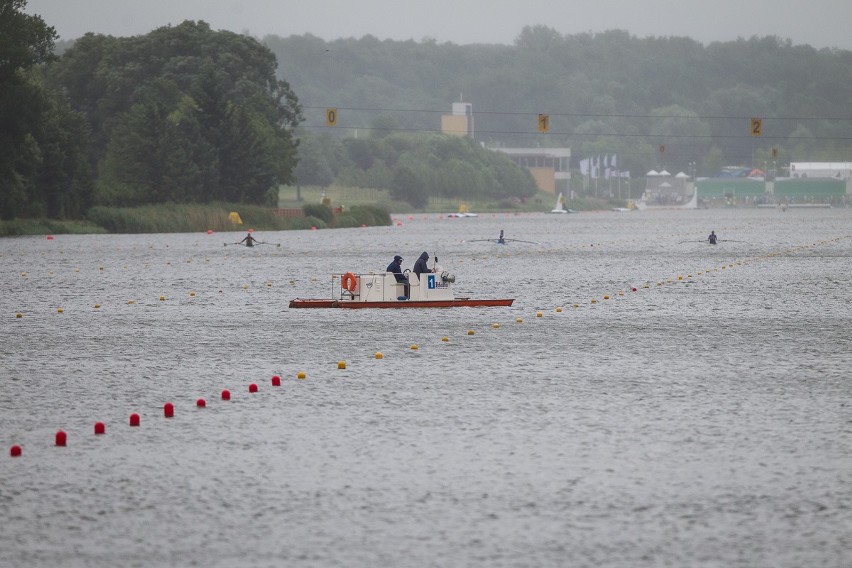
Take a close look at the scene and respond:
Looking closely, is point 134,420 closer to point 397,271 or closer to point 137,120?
point 397,271

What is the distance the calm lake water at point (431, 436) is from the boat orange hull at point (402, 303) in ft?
2.28

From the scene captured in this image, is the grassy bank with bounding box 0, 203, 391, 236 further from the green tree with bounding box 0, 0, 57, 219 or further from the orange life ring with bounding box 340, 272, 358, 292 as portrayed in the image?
the orange life ring with bounding box 340, 272, 358, 292

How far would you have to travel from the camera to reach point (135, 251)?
75000 mm

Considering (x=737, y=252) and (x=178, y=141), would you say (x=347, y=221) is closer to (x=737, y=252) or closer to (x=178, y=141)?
(x=178, y=141)

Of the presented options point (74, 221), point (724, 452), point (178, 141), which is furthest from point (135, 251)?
point (724, 452)

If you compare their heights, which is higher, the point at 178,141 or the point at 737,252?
the point at 178,141

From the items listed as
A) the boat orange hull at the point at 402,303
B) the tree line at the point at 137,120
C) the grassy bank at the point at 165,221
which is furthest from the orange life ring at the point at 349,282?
the grassy bank at the point at 165,221

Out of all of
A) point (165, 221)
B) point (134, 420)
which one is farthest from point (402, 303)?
point (165, 221)

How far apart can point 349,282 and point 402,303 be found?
4.65 ft

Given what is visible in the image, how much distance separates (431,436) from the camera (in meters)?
18.3

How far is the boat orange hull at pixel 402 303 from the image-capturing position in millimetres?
37062

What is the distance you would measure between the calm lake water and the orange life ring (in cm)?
125

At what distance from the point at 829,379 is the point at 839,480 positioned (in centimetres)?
790

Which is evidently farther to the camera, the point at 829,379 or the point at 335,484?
the point at 829,379
